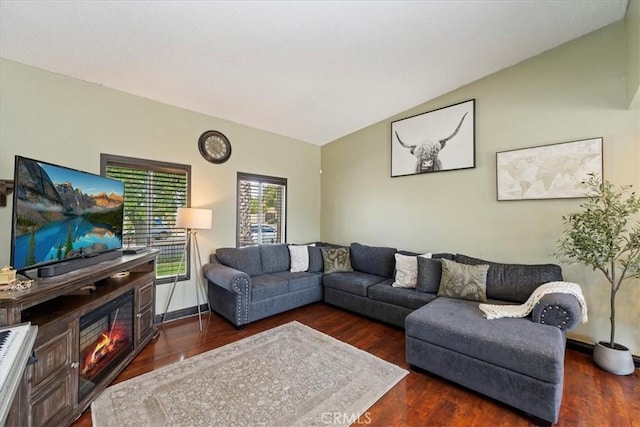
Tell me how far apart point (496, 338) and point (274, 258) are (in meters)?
2.95

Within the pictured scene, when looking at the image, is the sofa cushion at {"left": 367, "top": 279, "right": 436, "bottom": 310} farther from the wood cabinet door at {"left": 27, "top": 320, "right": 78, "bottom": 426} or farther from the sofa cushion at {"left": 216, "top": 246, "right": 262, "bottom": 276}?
the wood cabinet door at {"left": 27, "top": 320, "right": 78, "bottom": 426}

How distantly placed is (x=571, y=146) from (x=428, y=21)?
1.94m

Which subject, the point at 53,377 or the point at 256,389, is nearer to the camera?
the point at 53,377

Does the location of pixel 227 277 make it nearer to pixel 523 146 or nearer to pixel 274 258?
pixel 274 258

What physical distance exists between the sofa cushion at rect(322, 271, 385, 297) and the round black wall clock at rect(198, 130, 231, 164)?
2307mm

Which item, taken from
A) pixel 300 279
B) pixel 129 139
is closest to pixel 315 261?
pixel 300 279

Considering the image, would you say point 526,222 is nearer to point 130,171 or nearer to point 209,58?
point 209,58

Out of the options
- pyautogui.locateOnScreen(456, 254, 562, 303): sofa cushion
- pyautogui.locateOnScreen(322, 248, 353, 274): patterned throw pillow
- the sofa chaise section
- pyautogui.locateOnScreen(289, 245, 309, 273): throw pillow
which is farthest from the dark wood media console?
pyautogui.locateOnScreen(456, 254, 562, 303): sofa cushion

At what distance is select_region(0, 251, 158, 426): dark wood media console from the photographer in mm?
1379

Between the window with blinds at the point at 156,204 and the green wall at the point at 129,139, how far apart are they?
0.11 m

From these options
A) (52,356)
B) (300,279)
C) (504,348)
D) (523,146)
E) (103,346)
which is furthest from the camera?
(300,279)

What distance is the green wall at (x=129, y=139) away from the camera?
7.93 feet

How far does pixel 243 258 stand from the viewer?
3.81 m

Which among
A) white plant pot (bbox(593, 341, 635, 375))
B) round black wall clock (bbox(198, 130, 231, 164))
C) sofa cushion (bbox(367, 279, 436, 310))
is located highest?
round black wall clock (bbox(198, 130, 231, 164))
